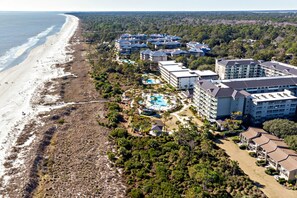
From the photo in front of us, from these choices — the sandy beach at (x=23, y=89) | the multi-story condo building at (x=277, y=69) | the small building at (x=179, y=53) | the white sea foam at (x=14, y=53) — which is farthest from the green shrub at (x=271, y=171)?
the white sea foam at (x=14, y=53)

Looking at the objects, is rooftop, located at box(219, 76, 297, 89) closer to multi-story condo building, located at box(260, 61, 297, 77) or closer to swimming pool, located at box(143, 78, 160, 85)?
multi-story condo building, located at box(260, 61, 297, 77)

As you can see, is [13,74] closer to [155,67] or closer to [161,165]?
[155,67]

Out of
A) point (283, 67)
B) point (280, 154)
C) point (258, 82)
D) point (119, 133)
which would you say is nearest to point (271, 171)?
point (280, 154)

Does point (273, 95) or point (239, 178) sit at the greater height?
point (273, 95)

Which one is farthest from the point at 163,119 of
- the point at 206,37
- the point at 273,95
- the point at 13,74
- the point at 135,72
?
the point at 206,37

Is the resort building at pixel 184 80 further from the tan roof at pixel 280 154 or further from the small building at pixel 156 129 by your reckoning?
the tan roof at pixel 280 154

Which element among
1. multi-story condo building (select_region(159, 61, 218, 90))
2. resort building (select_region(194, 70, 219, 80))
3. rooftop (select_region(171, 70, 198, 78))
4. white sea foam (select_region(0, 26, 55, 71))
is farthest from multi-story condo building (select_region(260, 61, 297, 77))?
white sea foam (select_region(0, 26, 55, 71))
